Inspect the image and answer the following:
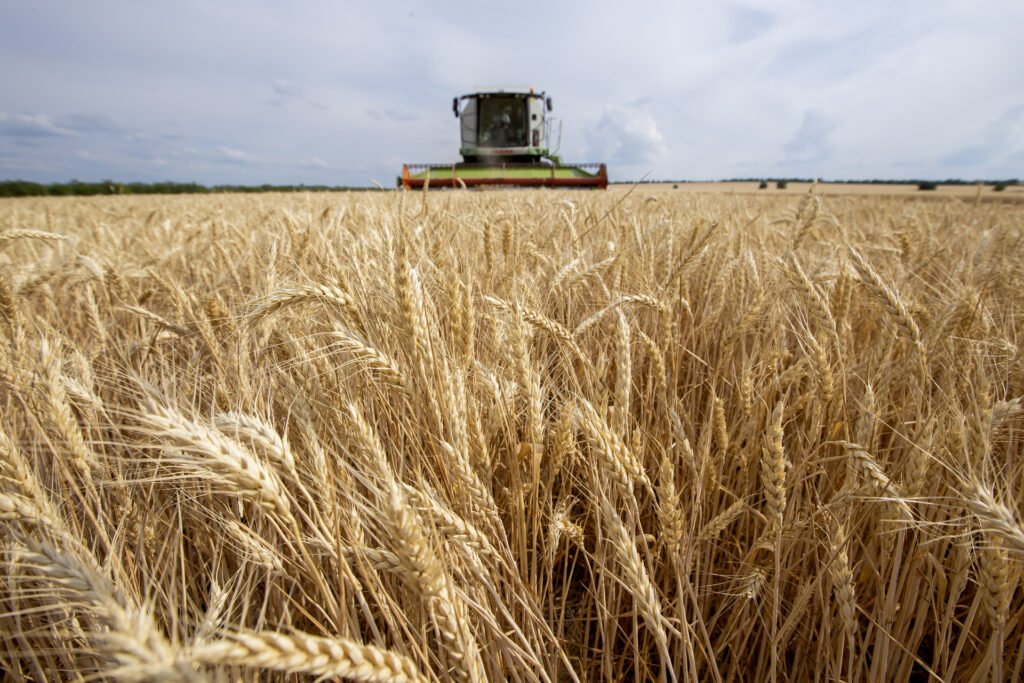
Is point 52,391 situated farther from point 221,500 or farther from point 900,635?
point 900,635

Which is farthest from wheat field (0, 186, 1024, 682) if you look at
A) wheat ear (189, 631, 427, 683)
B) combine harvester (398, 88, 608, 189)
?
combine harvester (398, 88, 608, 189)

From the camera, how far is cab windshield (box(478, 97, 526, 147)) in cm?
1492

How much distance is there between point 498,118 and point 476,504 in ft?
53.0

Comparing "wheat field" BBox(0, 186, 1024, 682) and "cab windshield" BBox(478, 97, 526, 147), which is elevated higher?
"cab windshield" BBox(478, 97, 526, 147)

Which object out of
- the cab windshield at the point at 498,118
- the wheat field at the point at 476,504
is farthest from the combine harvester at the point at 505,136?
the wheat field at the point at 476,504

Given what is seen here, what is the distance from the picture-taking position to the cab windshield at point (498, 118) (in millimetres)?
14922

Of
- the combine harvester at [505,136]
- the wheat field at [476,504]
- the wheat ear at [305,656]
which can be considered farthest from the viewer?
the combine harvester at [505,136]

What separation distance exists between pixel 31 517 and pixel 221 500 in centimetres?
39

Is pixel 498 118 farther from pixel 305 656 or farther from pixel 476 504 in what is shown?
pixel 305 656

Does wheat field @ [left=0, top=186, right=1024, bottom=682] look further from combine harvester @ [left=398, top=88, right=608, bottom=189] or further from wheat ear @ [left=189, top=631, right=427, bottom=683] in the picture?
combine harvester @ [left=398, top=88, right=608, bottom=189]

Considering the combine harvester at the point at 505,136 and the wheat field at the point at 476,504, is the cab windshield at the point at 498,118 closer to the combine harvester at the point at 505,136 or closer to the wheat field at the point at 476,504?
the combine harvester at the point at 505,136

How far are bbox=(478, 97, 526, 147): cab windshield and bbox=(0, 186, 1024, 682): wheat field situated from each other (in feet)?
48.2

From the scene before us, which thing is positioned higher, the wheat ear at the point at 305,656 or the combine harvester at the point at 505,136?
the combine harvester at the point at 505,136

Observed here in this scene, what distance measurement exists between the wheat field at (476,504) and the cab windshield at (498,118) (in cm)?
1470
